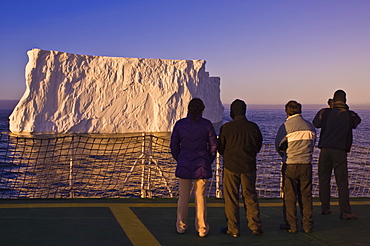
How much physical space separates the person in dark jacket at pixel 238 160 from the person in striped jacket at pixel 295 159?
12.8 inches

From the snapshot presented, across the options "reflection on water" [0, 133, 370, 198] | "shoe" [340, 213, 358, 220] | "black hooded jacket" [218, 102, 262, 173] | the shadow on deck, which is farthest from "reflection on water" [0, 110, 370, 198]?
"black hooded jacket" [218, 102, 262, 173]

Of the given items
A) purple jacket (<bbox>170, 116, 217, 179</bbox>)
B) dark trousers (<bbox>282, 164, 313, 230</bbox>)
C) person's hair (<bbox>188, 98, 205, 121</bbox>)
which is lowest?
dark trousers (<bbox>282, 164, 313, 230</bbox>)

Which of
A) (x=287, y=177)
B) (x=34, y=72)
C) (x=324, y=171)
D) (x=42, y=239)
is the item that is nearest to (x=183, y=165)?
(x=287, y=177)

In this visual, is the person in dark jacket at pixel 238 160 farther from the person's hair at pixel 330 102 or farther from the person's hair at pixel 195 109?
the person's hair at pixel 330 102

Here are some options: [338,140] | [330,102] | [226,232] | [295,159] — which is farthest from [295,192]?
[330,102]

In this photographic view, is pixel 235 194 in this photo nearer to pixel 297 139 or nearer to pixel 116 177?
pixel 297 139

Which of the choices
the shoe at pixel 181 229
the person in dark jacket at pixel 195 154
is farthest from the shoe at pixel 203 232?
the shoe at pixel 181 229

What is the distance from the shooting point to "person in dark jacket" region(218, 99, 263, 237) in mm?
3678

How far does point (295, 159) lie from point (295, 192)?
32 centimetres

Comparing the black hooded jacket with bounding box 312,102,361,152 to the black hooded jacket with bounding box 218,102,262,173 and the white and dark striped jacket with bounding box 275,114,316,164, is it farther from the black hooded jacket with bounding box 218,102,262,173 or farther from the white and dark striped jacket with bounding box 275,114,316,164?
the black hooded jacket with bounding box 218,102,262,173

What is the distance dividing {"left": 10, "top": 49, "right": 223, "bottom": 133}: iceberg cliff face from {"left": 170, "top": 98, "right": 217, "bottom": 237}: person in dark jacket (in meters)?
26.4

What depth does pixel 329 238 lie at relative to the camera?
3795 millimetres

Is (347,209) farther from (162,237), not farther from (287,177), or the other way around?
(162,237)

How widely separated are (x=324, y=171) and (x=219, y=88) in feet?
125
